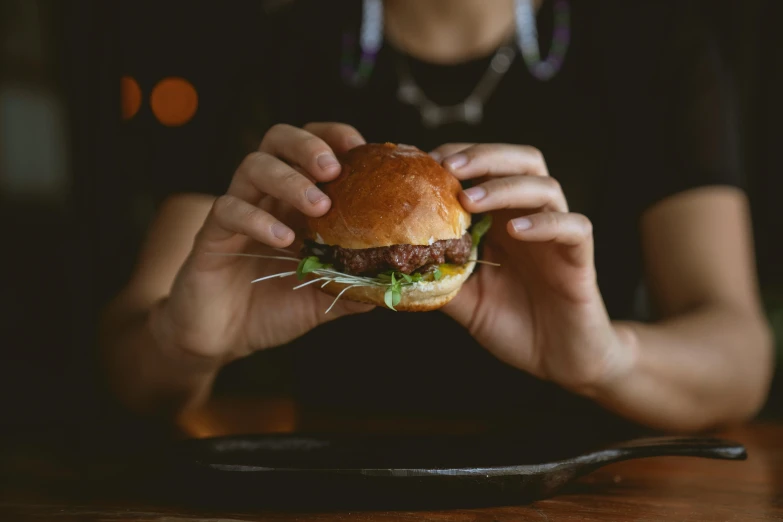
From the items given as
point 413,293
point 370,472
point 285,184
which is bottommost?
point 370,472

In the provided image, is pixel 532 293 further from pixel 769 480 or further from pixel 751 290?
pixel 751 290

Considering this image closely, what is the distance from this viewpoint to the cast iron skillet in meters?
0.90

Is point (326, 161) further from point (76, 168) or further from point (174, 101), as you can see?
point (76, 168)

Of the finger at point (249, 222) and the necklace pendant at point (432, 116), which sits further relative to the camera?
the necklace pendant at point (432, 116)

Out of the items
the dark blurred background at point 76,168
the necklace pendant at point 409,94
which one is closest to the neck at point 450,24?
the necklace pendant at point 409,94

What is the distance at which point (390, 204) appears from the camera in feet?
4.19

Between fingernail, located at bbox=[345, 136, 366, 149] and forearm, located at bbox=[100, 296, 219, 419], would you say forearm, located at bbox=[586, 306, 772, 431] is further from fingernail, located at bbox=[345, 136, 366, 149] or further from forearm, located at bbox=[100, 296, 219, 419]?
forearm, located at bbox=[100, 296, 219, 419]

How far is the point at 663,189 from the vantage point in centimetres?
191

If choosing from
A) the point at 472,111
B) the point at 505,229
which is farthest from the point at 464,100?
the point at 505,229

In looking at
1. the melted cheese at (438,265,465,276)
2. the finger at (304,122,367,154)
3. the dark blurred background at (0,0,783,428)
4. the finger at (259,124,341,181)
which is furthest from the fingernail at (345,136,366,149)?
the dark blurred background at (0,0,783,428)

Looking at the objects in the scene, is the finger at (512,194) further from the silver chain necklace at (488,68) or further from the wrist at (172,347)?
the silver chain necklace at (488,68)

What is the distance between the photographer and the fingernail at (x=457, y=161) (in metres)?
1.28

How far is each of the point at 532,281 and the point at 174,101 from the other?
7.86 ft

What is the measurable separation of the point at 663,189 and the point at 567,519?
1.32 m
